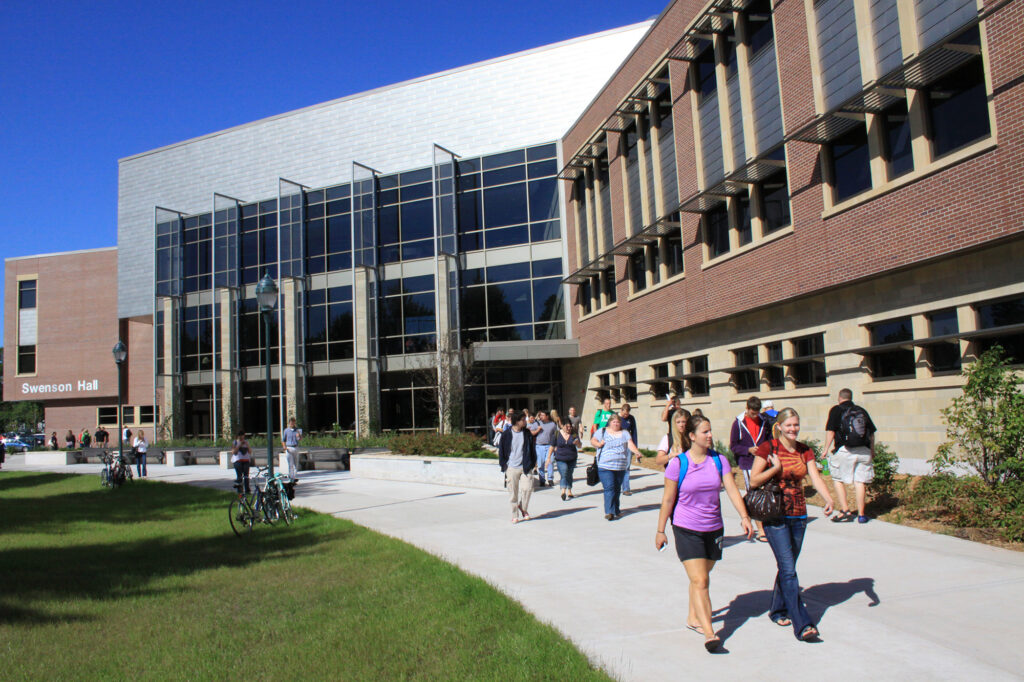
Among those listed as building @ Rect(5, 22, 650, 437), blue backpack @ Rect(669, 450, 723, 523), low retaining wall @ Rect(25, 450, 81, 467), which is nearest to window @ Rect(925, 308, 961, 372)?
blue backpack @ Rect(669, 450, 723, 523)

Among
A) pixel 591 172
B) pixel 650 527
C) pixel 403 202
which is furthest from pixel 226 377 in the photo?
pixel 650 527

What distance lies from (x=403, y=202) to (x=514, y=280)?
309 inches

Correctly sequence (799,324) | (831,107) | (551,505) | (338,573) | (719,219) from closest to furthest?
(338,573) → (551,505) → (831,107) → (799,324) → (719,219)

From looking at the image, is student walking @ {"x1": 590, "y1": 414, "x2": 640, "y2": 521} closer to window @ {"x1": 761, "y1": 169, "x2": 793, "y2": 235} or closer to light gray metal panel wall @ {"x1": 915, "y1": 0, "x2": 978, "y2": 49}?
light gray metal panel wall @ {"x1": 915, "y1": 0, "x2": 978, "y2": 49}

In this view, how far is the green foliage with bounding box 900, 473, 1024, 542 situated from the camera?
9000mm

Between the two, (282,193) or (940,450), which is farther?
(282,193)

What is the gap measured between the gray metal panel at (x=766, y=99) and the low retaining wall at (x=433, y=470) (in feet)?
35.1

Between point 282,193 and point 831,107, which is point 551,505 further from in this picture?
point 282,193

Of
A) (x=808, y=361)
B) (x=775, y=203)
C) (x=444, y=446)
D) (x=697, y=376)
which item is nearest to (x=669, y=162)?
(x=775, y=203)

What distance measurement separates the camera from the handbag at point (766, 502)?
19.1ft

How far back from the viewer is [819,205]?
55.6 feet

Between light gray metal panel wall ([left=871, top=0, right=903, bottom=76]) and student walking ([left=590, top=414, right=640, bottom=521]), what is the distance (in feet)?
30.0

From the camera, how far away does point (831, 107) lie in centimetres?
1645

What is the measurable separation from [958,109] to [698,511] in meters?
11.6
